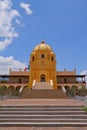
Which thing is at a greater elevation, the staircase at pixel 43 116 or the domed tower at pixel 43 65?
the domed tower at pixel 43 65

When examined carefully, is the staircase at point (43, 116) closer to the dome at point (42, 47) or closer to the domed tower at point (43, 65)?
the domed tower at point (43, 65)

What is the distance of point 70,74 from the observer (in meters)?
66.2

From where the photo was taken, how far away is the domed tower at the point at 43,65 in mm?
54219

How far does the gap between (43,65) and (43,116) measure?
44.5m

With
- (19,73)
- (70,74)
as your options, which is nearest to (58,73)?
(70,74)

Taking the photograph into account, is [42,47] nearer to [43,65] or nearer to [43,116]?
[43,65]

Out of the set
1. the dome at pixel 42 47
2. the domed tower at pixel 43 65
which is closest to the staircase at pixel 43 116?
the domed tower at pixel 43 65

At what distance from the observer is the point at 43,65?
5475cm

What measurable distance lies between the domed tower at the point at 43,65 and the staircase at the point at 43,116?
1665 inches

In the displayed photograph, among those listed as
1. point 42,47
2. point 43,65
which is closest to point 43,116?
point 43,65

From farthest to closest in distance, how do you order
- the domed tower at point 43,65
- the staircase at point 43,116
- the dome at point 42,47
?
the dome at point 42,47, the domed tower at point 43,65, the staircase at point 43,116

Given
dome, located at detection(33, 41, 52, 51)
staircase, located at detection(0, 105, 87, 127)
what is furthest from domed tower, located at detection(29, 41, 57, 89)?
staircase, located at detection(0, 105, 87, 127)

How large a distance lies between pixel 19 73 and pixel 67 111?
56366mm

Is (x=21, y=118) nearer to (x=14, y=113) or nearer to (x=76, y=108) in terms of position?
(x=14, y=113)
